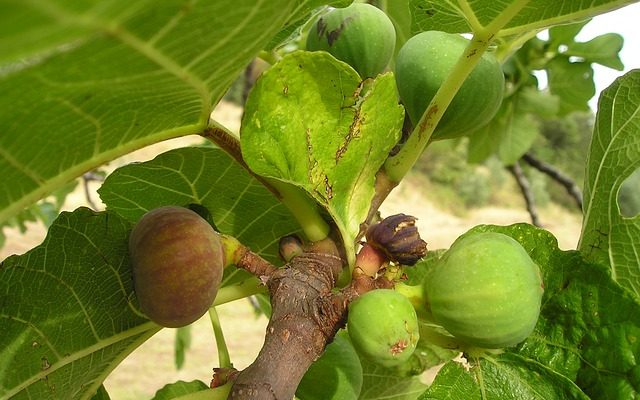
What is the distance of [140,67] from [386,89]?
0.40 meters

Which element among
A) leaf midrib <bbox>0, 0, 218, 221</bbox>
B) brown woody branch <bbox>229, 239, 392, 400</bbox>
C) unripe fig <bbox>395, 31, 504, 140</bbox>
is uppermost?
leaf midrib <bbox>0, 0, 218, 221</bbox>

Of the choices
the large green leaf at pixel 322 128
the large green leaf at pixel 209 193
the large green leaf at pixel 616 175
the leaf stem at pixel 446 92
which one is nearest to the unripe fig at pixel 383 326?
the large green leaf at pixel 322 128

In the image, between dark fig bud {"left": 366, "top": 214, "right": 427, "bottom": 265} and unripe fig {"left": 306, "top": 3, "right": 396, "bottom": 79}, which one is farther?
unripe fig {"left": 306, "top": 3, "right": 396, "bottom": 79}

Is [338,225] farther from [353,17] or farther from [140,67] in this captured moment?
[353,17]

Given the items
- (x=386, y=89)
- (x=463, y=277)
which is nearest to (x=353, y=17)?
(x=386, y=89)

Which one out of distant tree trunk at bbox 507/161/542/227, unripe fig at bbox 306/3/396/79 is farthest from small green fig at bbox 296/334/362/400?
distant tree trunk at bbox 507/161/542/227

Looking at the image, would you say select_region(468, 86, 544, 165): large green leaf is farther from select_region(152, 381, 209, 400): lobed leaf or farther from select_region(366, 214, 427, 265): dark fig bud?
select_region(366, 214, 427, 265): dark fig bud

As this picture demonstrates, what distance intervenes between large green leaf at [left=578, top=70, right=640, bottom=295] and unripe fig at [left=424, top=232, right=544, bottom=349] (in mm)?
303

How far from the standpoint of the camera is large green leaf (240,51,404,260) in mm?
889

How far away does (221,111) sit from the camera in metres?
23.8

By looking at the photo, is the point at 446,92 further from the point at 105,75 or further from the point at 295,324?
the point at 105,75

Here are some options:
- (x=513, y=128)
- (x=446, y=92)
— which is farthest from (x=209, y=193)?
(x=513, y=128)

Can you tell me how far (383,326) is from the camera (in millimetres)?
848

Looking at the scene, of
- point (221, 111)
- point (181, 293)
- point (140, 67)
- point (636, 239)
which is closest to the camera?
point (140, 67)
